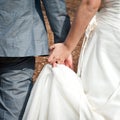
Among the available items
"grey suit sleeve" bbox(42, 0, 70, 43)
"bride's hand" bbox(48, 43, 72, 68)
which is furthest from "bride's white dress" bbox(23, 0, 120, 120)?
"grey suit sleeve" bbox(42, 0, 70, 43)

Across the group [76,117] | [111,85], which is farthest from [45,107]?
[111,85]

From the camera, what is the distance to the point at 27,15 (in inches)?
130

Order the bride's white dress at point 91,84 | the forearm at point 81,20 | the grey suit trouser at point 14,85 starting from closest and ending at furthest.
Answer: the forearm at point 81,20
the bride's white dress at point 91,84
the grey suit trouser at point 14,85

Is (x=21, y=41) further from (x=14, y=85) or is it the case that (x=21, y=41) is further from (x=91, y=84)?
(x=91, y=84)

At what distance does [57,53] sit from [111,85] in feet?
1.37

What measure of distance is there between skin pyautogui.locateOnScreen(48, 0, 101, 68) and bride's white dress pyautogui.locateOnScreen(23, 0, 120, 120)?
0.31 feet

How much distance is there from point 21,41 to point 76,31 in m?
0.38

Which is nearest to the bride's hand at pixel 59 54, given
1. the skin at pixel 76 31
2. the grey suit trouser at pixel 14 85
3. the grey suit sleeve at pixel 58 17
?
the skin at pixel 76 31

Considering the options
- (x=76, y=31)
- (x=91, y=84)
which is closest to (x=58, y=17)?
(x=76, y=31)

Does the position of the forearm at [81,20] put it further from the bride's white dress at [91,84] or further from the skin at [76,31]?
the bride's white dress at [91,84]

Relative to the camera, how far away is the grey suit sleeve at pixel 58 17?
3.32 m

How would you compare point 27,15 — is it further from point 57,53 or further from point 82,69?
point 82,69

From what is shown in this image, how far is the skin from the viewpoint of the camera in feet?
10.3

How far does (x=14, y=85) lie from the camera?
350 cm
